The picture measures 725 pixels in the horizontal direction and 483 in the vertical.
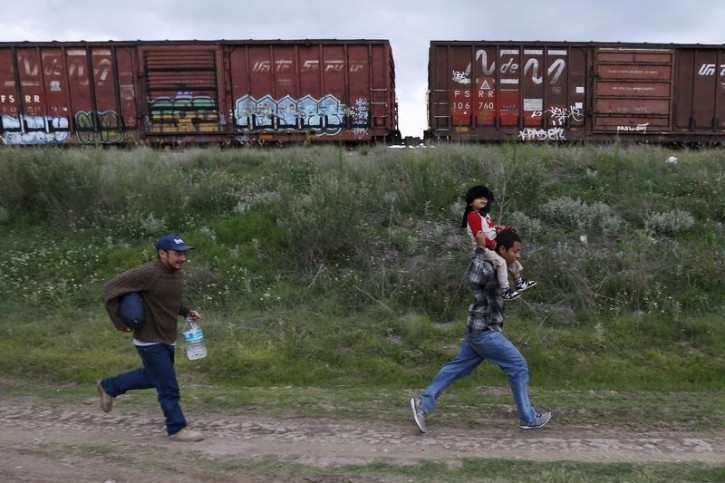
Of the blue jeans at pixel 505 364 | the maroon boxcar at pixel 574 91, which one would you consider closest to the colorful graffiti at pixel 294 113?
the maroon boxcar at pixel 574 91

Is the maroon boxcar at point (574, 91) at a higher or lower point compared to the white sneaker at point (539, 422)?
higher

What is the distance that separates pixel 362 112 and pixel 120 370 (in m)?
11.5

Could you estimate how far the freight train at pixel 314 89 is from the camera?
15.5 metres

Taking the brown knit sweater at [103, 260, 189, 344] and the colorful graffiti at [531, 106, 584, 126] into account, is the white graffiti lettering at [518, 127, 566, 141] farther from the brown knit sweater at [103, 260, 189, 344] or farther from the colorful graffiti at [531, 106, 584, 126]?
the brown knit sweater at [103, 260, 189, 344]

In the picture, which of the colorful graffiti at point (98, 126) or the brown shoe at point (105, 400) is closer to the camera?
the brown shoe at point (105, 400)

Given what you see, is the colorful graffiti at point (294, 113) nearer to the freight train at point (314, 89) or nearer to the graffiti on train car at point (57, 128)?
the freight train at point (314, 89)

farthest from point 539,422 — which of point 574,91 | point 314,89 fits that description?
point 574,91

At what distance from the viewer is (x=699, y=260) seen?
756 cm

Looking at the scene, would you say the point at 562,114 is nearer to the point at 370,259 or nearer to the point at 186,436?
the point at 370,259

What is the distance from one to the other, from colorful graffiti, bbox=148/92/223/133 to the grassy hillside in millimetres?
3966

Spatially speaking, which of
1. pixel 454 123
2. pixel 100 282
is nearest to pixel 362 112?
pixel 454 123

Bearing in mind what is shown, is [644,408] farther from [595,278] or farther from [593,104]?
[593,104]

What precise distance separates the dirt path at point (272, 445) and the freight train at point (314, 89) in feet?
39.2

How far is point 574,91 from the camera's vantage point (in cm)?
1577
